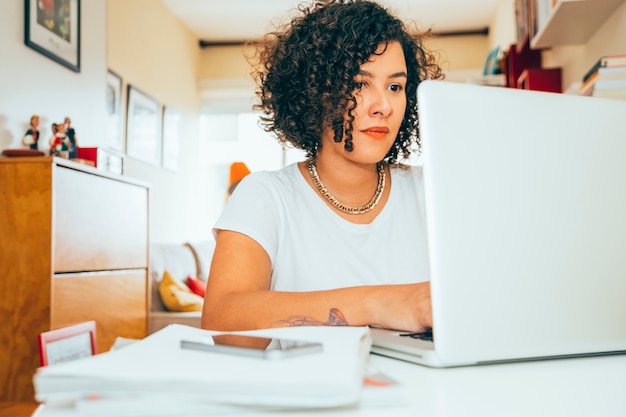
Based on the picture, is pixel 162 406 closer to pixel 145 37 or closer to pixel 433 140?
pixel 433 140

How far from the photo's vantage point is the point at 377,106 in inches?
51.7

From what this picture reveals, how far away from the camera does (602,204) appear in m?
0.69

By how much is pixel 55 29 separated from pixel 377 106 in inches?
103

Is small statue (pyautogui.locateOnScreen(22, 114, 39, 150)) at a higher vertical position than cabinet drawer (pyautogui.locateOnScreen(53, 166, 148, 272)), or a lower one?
higher

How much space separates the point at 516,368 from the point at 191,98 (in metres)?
6.48

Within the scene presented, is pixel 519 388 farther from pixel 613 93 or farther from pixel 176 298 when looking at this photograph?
pixel 176 298

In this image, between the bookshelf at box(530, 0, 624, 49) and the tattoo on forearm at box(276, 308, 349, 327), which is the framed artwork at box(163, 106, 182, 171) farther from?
the tattoo on forearm at box(276, 308, 349, 327)

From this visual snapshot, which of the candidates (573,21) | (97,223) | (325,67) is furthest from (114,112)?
(325,67)

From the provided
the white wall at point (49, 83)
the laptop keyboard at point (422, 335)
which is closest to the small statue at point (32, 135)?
the white wall at point (49, 83)

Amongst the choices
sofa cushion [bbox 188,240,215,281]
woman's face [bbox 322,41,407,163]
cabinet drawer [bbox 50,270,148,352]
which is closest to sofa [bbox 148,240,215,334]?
sofa cushion [bbox 188,240,215,281]

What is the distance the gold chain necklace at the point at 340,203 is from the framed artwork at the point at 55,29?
88.9 inches

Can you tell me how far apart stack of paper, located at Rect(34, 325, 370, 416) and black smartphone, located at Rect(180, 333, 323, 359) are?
1cm

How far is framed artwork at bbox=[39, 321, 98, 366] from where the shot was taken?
7.34ft

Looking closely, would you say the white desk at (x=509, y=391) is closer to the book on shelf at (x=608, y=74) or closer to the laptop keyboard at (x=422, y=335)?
the laptop keyboard at (x=422, y=335)
